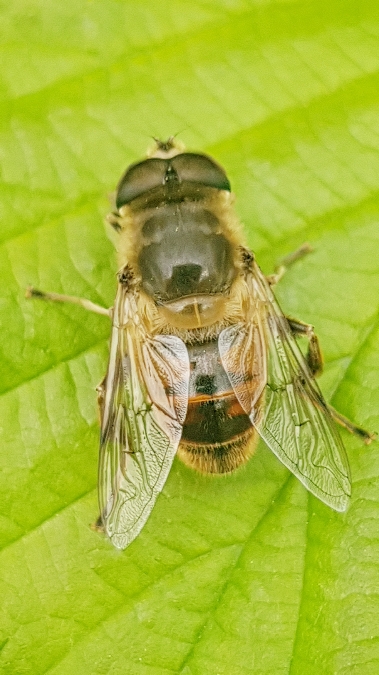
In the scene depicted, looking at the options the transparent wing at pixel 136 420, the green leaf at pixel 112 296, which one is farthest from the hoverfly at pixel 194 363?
the green leaf at pixel 112 296

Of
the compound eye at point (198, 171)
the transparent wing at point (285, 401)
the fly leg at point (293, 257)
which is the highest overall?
the compound eye at point (198, 171)

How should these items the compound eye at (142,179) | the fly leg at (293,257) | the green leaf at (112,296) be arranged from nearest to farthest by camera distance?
1. the green leaf at (112,296)
2. the compound eye at (142,179)
3. the fly leg at (293,257)

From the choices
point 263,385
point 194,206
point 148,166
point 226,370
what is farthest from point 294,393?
point 148,166

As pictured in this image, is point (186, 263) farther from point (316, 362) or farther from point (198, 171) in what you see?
point (316, 362)

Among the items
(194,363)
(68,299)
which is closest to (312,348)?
(194,363)

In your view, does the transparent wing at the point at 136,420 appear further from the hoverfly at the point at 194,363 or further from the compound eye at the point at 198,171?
the compound eye at the point at 198,171

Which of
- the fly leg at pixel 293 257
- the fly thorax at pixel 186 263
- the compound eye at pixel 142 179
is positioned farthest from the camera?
the fly leg at pixel 293 257

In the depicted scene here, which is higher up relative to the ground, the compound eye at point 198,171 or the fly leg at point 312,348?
the compound eye at point 198,171

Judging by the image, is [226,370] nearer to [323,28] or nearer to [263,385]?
[263,385]

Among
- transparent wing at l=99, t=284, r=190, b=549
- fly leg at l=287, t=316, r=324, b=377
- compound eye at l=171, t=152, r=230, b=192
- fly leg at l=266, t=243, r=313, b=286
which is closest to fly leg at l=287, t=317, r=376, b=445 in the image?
fly leg at l=287, t=316, r=324, b=377
